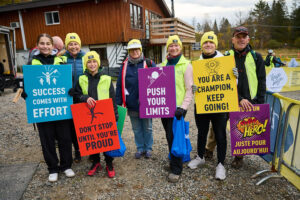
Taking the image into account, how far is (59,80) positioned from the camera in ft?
10.0

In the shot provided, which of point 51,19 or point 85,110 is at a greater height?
point 51,19

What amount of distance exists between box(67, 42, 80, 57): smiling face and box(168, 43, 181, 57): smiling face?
1.56 m

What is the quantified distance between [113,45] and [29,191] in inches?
576

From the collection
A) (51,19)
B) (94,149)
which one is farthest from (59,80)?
(51,19)

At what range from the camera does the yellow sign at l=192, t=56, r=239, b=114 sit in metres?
2.90

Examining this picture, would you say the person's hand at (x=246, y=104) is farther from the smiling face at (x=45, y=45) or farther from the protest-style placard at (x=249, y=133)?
the smiling face at (x=45, y=45)

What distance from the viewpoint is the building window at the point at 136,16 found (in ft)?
A: 57.3

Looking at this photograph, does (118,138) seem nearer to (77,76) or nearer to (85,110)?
(85,110)

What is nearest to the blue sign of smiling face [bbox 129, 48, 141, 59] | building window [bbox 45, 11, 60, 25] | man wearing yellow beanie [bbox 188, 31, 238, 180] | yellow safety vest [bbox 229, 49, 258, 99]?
smiling face [bbox 129, 48, 141, 59]

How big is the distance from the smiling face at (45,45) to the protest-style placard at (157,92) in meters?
1.37

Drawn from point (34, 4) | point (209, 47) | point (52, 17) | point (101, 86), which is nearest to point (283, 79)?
point (209, 47)

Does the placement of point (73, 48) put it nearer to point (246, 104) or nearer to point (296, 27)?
point (246, 104)

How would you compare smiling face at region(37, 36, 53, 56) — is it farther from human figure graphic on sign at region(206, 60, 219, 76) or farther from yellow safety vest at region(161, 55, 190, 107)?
human figure graphic on sign at region(206, 60, 219, 76)

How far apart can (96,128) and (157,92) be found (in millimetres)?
1070
